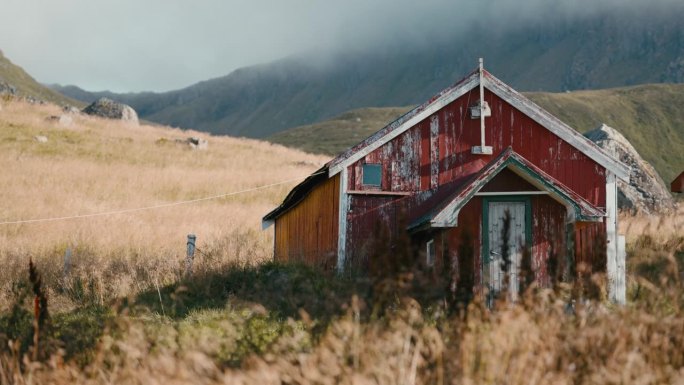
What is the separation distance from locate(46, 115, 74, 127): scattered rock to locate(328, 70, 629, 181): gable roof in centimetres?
3203

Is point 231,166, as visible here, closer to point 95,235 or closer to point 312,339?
point 95,235

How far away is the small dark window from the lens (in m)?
16.7

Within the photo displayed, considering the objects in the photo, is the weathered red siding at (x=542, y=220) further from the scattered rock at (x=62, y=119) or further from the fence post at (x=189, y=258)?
the scattered rock at (x=62, y=119)

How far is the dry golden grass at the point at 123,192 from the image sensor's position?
63.3ft

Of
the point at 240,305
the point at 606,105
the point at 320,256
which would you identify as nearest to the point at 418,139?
the point at 320,256

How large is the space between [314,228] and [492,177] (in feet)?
17.9

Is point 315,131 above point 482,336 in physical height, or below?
above

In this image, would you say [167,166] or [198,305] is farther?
[167,166]

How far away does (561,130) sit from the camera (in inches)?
656

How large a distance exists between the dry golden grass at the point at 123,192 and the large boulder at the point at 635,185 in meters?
13.8

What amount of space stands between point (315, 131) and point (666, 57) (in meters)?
115

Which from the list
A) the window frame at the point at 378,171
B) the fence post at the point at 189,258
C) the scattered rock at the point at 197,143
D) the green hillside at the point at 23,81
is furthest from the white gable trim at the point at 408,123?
the green hillside at the point at 23,81

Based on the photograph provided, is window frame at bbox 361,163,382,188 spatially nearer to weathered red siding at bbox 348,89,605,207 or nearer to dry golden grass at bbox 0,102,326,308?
weathered red siding at bbox 348,89,605,207

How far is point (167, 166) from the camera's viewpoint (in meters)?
37.7
